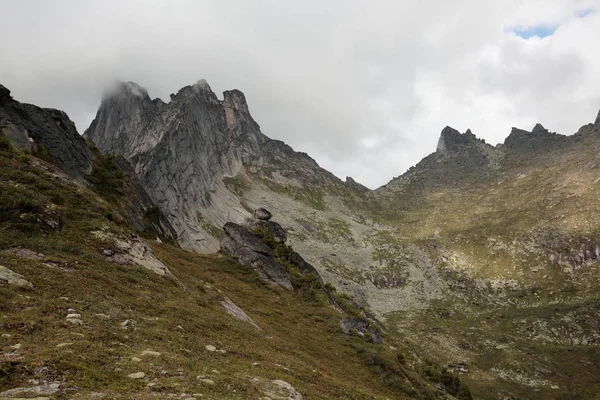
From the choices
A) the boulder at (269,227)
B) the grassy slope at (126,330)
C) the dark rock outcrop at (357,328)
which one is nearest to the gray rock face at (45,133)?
the grassy slope at (126,330)

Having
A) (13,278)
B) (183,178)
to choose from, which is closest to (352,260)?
(183,178)

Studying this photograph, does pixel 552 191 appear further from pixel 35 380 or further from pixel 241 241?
pixel 35 380

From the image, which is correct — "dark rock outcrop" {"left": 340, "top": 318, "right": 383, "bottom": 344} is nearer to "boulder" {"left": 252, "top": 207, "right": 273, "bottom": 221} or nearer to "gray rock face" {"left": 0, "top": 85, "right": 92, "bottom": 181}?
"boulder" {"left": 252, "top": 207, "right": 273, "bottom": 221}

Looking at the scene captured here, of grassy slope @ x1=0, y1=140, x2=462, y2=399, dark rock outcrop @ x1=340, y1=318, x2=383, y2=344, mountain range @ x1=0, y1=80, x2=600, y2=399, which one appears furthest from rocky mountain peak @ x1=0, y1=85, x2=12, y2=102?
dark rock outcrop @ x1=340, y1=318, x2=383, y2=344

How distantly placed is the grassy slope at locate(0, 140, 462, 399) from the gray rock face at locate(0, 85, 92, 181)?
1673 centimetres

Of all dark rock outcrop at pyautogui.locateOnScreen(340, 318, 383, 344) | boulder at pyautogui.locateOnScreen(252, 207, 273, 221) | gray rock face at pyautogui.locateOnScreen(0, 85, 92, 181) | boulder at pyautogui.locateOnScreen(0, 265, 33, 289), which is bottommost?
boulder at pyautogui.locateOnScreen(0, 265, 33, 289)

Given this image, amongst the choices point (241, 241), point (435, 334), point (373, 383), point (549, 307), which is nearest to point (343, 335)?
point (373, 383)

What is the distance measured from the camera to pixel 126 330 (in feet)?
60.1

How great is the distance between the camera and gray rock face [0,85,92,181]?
46.4m

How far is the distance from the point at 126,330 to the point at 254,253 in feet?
121

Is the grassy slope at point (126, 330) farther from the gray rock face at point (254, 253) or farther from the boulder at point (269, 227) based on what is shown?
the boulder at point (269, 227)

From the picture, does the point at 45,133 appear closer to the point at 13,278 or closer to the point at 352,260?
the point at 13,278

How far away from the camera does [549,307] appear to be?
12456 centimetres

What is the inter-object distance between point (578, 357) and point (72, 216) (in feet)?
390
